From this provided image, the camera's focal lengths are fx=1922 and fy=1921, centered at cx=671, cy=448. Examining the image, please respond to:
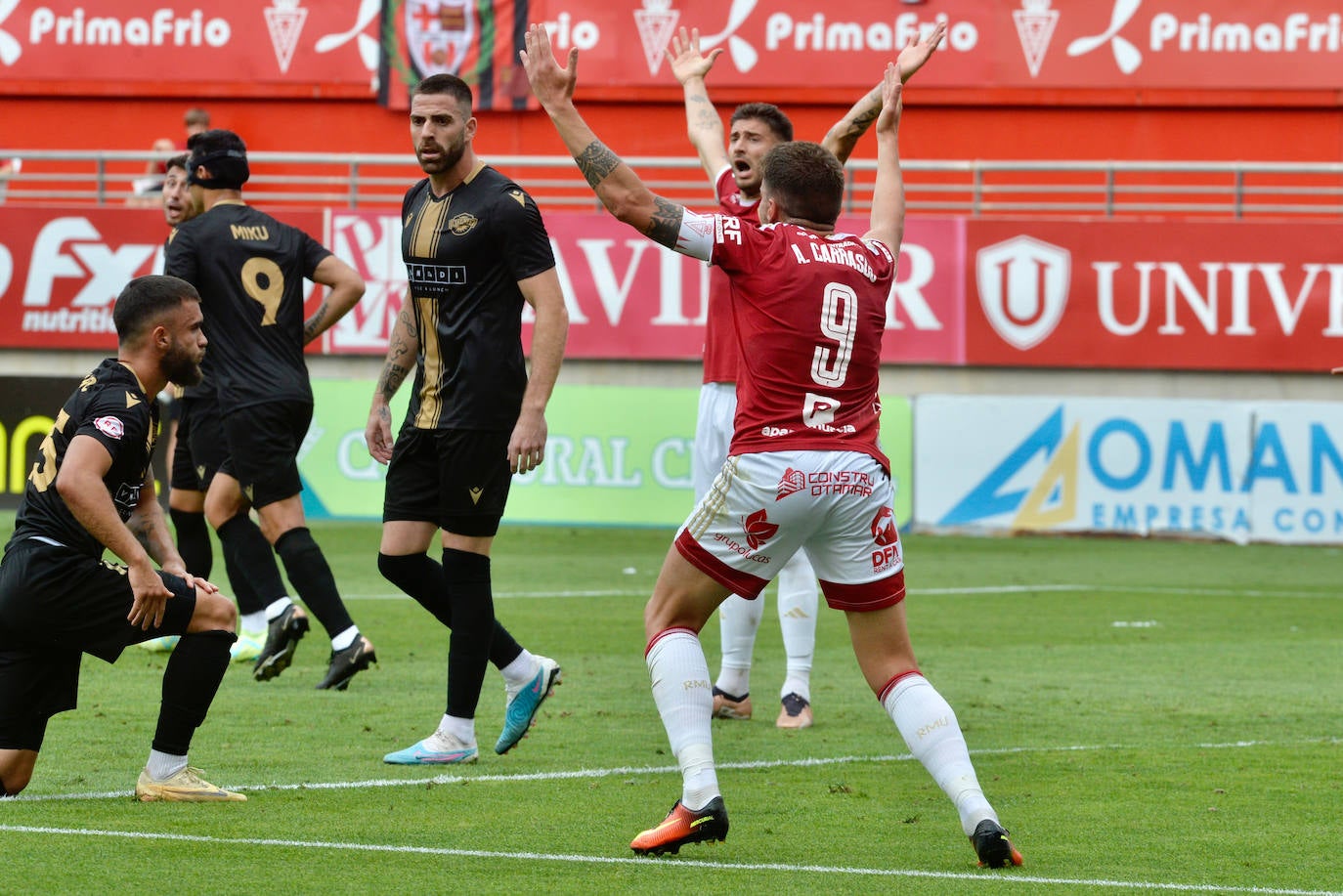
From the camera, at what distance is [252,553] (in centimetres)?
880

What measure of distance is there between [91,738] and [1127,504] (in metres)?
11.9

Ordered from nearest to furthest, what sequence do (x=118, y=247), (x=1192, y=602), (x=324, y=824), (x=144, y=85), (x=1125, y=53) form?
(x=324, y=824) < (x=1192, y=602) < (x=118, y=247) < (x=1125, y=53) < (x=144, y=85)

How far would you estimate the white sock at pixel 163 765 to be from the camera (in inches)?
231

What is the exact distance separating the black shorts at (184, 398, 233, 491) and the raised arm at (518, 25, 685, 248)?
12.7 ft

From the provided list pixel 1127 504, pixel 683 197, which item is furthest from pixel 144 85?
pixel 1127 504

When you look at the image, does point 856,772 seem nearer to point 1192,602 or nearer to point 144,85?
point 1192,602

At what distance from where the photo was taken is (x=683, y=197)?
21359 millimetres

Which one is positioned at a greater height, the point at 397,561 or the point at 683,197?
the point at 683,197

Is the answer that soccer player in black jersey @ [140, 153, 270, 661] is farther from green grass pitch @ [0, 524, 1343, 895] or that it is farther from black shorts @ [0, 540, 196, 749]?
black shorts @ [0, 540, 196, 749]

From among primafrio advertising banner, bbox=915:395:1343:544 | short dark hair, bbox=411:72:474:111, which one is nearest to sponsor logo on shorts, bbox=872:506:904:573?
short dark hair, bbox=411:72:474:111

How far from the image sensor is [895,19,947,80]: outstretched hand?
6266mm

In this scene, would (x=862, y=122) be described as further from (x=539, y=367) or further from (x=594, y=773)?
(x=594, y=773)

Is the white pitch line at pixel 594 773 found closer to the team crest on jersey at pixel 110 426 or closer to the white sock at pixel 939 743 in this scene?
the team crest on jersey at pixel 110 426

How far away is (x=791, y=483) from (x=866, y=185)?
49.7ft
